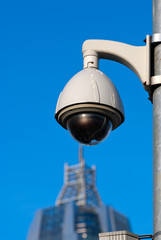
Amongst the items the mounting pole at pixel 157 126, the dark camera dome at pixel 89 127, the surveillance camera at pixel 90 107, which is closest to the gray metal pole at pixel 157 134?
the mounting pole at pixel 157 126

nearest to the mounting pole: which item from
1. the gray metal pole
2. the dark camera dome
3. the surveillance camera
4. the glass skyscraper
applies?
the gray metal pole

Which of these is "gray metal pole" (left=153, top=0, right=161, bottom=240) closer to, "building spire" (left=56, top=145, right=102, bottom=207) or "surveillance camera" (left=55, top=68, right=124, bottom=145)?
"surveillance camera" (left=55, top=68, right=124, bottom=145)

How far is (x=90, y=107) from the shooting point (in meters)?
3.94

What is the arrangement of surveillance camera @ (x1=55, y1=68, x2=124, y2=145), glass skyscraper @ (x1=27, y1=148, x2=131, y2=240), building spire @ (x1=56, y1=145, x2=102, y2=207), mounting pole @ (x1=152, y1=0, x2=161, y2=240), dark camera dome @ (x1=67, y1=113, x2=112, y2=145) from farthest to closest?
building spire @ (x1=56, y1=145, x2=102, y2=207), glass skyscraper @ (x1=27, y1=148, x2=131, y2=240), dark camera dome @ (x1=67, y1=113, x2=112, y2=145), surveillance camera @ (x1=55, y1=68, x2=124, y2=145), mounting pole @ (x1=152, y1=0, x2=161, y2=240)

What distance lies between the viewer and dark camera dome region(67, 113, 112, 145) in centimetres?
404

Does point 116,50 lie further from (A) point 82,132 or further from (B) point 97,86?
(A) point 82,132

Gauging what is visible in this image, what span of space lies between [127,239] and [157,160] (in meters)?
0.56

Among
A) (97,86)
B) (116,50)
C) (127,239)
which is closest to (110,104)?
(97,86)

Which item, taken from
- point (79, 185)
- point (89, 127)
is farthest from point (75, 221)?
point (89, 127)

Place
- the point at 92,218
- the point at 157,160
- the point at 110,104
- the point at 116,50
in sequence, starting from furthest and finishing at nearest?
1. the point at 92,218
2. the point at 116,50
3. the point at 110,104
4. the point at 157,160

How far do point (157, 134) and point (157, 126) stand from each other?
0.06 m

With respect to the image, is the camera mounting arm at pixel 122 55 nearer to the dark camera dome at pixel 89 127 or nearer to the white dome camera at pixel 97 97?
the white dome camera at pixel 97 97

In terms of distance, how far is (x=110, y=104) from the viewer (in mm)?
3936

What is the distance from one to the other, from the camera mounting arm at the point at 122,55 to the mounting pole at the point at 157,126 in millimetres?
64
